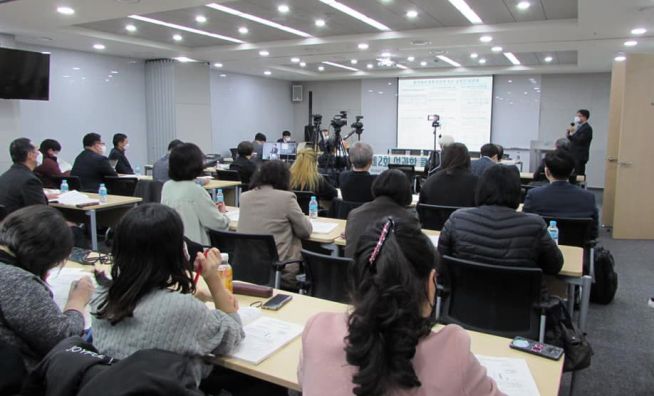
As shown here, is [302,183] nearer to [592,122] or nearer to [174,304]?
[174,304]

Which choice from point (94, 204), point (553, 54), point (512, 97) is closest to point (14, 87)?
point (94, 204)

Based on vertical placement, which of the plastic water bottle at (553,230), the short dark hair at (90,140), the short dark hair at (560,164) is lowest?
the plastic water bottle at (553,230)

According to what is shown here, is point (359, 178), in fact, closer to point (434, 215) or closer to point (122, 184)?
point (434, 215)

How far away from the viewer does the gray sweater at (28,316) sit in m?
1.59

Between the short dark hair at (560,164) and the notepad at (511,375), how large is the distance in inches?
92.5

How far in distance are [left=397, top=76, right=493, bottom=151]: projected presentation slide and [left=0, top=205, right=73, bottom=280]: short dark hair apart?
36.7 ft

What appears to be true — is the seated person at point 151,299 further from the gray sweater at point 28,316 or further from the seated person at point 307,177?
the seated person at point 307,177

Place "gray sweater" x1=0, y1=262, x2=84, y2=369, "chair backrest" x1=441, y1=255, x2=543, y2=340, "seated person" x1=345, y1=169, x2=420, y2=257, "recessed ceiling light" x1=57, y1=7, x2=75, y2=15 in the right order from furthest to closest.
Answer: "recessed ceiling light" x1=57, y1=7, x2=75, y2=15
"seated person" x1=345, y1=169, x2=420, y2=257
"chair backrest" x1=441, y1=255, x2=543, y2=340
"gray sweater" x1=0, y1=262, x2=84, y2=369

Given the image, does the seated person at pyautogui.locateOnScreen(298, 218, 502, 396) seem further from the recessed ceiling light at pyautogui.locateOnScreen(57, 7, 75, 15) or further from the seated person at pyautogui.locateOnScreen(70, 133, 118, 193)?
the recessed ceiling light at pyautogui.locateOnScreen(57, 7, 75, 15)

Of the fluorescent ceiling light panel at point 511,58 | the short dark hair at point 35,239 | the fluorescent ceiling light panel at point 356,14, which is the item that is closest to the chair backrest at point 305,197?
the fluorescent ceiling light panel at point 356,14

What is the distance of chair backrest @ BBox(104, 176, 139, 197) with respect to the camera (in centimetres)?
621

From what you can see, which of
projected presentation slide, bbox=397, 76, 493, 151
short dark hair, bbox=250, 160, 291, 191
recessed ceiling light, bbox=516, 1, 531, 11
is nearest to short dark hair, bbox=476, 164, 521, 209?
short dark hair, bbox=250, 160, 291, 191

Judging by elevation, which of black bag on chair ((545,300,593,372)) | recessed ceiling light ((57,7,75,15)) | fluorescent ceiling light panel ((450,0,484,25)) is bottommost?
black bag on chair ((545,300,593,372))

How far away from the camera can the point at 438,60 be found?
10.1 metres
